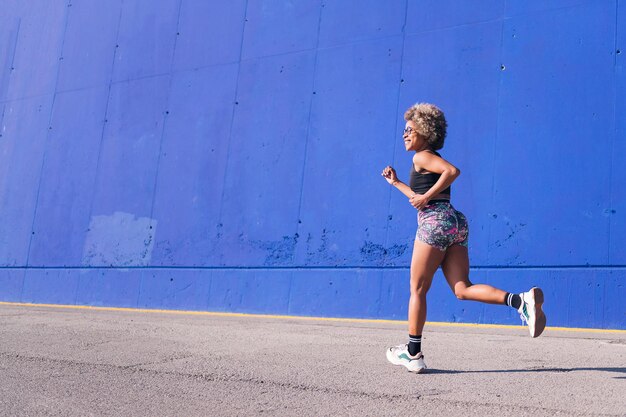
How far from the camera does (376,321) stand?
7.97 meters

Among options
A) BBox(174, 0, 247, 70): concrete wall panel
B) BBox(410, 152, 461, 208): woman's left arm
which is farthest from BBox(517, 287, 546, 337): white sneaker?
BBox(174, 0, 247, 70): concrete wall panel

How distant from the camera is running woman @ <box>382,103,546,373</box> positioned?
4273 millimetres

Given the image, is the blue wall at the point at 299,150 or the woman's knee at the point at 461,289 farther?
the blue wall at the point at 299,150

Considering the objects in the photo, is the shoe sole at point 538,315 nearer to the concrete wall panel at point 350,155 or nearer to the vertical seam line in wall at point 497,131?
the vertical seam line in wall at point 497,131

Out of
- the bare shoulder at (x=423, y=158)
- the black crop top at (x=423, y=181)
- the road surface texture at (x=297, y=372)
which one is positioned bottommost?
the road surface texture at (x=297, y=372)

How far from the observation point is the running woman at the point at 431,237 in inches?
168

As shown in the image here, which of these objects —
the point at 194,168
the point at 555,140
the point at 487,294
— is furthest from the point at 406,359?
the point at 194,168

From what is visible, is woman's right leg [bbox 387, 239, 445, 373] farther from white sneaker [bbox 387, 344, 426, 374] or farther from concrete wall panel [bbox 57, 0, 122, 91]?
concrete wall panel [bbox 57, 0, 122, 91]

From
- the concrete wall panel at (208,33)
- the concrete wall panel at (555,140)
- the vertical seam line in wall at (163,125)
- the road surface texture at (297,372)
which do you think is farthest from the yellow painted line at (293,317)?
the concrete wall panel at (208,33)

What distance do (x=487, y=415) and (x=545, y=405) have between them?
14.5 inches

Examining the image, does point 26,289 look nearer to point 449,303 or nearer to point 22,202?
point 22,202

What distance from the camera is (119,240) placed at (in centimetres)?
1080

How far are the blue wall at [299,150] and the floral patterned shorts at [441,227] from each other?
3186mm

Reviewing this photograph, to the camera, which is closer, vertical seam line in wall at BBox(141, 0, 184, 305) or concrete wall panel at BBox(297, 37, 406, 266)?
concrete wall panel at BBox(297, 37, 406, 266)
